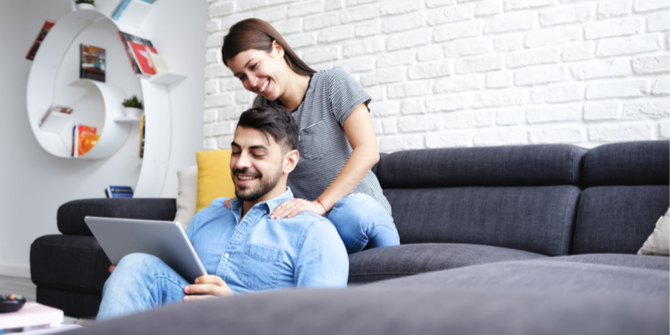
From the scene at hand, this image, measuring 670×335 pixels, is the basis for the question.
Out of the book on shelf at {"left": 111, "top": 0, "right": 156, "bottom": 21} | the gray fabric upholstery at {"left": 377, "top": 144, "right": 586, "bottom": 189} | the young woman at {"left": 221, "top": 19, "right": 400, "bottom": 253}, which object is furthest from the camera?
the book on shelf at {"left": 111, "top": 0, "right": 156, "bottom": 21}

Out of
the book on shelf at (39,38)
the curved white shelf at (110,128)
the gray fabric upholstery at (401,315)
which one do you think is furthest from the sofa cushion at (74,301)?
the book on shelf at (39,38)

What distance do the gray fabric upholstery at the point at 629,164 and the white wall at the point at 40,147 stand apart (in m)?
2.51

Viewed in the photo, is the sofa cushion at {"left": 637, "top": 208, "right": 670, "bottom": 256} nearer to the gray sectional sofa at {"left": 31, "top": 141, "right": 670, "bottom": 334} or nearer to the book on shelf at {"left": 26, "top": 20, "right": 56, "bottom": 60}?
the gray sectional sofa at {"left": 31, "top": 141, "right": 670, "bottom": 334}

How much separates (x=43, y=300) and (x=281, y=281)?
1.78m

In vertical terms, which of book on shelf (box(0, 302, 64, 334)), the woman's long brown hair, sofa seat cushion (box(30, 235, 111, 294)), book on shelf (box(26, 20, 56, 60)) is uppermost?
book on shelf (box(26, 20, 56, 60))

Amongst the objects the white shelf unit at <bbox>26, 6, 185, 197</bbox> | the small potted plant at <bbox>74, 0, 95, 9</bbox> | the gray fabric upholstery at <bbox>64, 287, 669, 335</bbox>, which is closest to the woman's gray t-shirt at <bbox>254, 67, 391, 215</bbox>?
the gray fabric upholstery at <bbox>64, 287, 669, 335</bbox>

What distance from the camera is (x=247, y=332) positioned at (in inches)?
6.1

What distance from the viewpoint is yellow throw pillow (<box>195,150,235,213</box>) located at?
2.35 metres

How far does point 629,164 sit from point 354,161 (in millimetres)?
939

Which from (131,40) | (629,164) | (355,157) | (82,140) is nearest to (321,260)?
(355,157)

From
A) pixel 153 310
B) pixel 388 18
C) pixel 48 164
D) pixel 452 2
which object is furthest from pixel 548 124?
pixel 48 164

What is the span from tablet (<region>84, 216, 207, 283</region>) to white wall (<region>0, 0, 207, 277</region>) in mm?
2258

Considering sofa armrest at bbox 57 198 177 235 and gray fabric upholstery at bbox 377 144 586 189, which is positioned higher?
gray fabric upholstery at bbox 377 144 586 189

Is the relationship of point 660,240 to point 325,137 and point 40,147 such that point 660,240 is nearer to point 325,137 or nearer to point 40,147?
point 325,137
